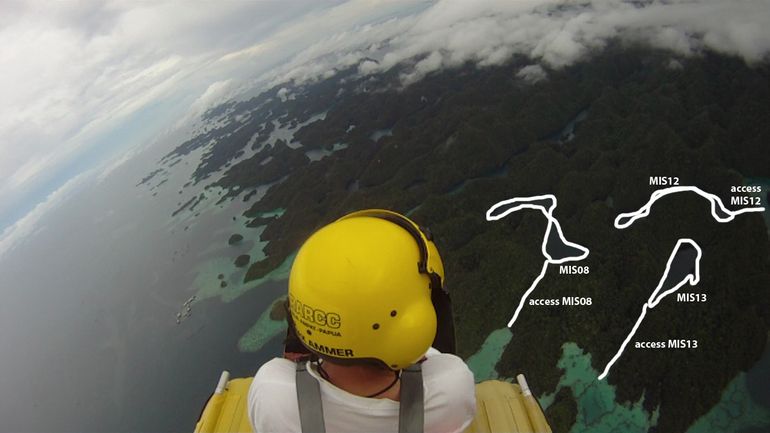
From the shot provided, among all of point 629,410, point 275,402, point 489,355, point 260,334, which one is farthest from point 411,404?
point 260,334

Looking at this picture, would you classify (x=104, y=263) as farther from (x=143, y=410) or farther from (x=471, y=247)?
(x=471, y=247)

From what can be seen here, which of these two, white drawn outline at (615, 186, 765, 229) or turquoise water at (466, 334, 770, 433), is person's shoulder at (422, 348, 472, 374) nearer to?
white drawn outline at (615, 186, 765, 229)

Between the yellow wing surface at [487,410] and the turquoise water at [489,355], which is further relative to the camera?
the turquoise water at [489,355]

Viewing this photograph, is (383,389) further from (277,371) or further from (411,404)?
(277,371)

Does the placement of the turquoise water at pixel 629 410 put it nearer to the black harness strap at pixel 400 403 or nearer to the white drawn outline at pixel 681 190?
the white drawn outline at pixel 681 190

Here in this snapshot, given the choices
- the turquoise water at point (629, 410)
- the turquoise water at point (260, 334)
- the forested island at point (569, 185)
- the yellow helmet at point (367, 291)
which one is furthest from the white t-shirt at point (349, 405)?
A: the turquoise water at point (260, 334)

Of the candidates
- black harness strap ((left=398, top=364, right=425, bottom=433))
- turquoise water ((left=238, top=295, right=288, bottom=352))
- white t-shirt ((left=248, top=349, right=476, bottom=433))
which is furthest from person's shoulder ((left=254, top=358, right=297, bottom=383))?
turquoise water ((left=238, top=295, right=288, bottom=352))

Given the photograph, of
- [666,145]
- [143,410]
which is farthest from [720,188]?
[143,410]

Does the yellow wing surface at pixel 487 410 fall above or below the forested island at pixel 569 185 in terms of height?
above

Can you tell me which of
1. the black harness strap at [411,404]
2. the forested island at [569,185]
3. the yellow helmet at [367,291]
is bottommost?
the forested island at [569,185]
